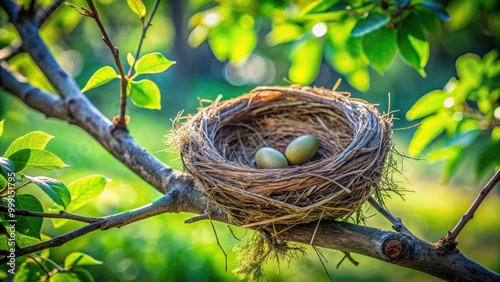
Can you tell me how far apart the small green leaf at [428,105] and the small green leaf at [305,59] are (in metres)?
0.31

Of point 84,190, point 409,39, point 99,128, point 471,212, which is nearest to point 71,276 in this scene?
point 84,190

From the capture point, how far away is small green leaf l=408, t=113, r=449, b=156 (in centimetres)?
128

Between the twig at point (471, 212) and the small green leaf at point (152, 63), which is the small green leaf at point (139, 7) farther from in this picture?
the twig at point (471, 212)

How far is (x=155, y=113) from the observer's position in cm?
701

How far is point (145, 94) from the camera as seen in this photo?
0.98 m

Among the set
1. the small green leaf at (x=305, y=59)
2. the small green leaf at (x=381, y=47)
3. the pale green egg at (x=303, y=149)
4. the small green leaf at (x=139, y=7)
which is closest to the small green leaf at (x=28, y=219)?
the small green leaf at (x=139, y=7)

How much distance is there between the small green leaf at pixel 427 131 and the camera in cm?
128

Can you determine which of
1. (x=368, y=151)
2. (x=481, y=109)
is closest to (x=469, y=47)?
(x=481, y=109)

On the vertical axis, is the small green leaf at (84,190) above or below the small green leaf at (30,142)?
below

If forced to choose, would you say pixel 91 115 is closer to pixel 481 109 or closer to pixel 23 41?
pixel 23 41

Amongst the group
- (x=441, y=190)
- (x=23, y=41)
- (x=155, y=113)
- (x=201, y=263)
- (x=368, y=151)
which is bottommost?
(x=441, y=190)

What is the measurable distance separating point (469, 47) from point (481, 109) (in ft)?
20.2

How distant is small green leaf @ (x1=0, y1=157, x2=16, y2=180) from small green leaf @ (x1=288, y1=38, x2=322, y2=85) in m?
0.89

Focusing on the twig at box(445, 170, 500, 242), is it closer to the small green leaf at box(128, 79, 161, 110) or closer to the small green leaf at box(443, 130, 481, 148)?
the small green leaf at box(443, 130, 481, 148)
